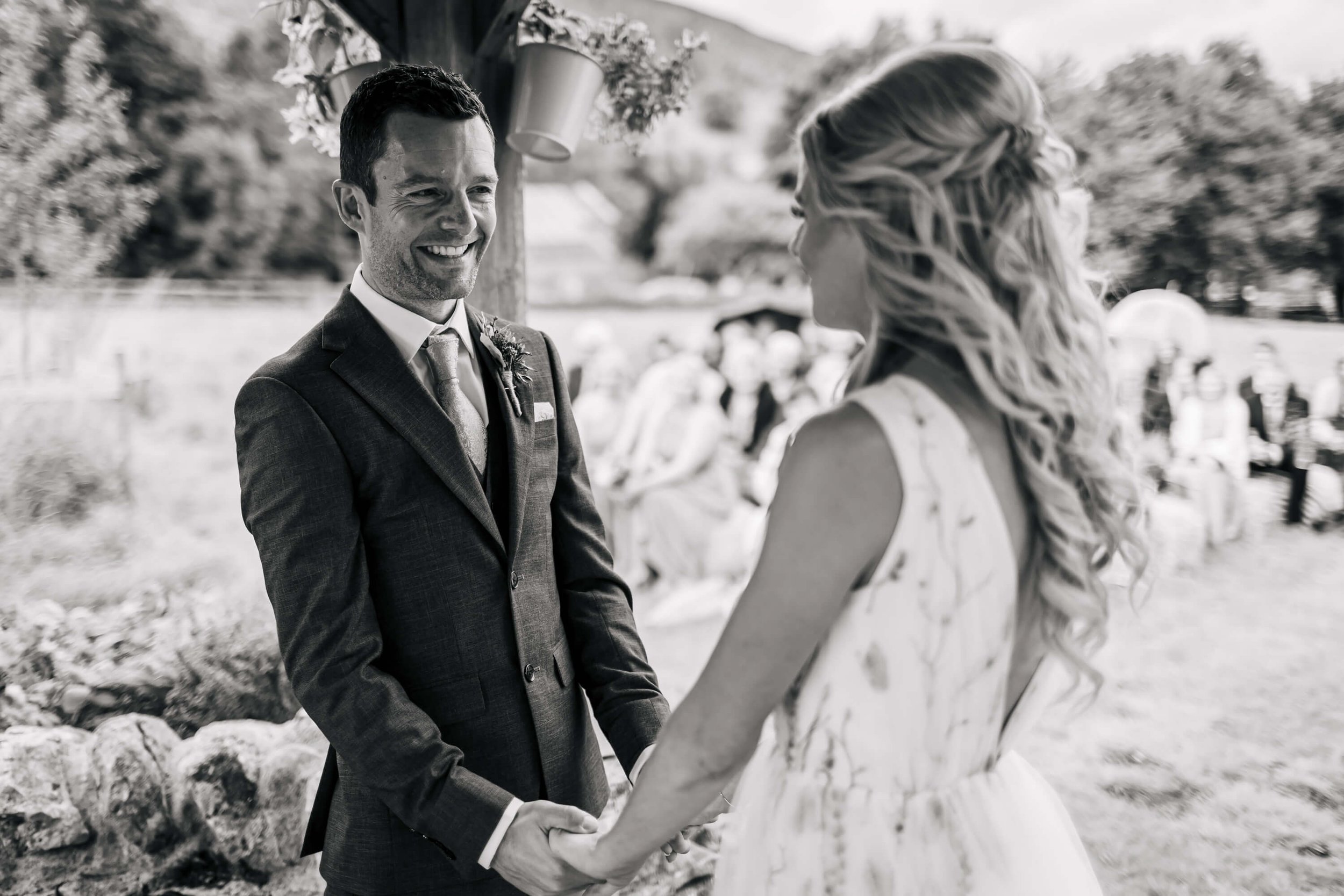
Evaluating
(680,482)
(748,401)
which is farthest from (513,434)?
(748,401)

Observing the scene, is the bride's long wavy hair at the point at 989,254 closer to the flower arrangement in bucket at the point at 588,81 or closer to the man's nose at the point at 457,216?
the man's nose at the point at 457,216

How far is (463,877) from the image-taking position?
153 centimetres

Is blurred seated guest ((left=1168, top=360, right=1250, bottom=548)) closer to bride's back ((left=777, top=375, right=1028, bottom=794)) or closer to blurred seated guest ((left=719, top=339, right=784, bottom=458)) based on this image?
blurred seated guest ((left=719, top=339, right=784, bottom=458))

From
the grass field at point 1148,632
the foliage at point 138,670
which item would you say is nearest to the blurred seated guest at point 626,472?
the grass field at point 1148,632

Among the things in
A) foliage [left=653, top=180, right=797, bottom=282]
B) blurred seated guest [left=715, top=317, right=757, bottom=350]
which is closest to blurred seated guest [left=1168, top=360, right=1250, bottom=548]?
blurred seated guest [left=715, top=317, right=757, bottom=350]

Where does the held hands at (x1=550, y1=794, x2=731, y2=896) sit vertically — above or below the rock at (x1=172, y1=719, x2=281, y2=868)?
above

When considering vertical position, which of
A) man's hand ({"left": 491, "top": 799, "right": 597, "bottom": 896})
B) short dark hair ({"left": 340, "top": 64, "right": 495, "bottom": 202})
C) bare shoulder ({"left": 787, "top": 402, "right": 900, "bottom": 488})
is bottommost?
man's hand ({"left": 491, "top": 799, "right": 597, "bottom": 896})

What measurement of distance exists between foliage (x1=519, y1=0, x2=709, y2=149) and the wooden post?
0.31 m

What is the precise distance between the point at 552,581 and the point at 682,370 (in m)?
6.09

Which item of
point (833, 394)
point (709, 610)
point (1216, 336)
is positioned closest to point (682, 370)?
point (709, 610)

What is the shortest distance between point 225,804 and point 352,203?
2602 mm

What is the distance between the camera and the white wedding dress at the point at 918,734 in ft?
3.52

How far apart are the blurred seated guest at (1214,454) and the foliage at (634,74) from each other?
26.6ft

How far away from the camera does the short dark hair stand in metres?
1.57
